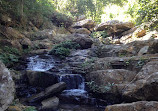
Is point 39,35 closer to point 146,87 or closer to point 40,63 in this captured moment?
point 40,63

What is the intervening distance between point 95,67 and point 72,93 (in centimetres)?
196

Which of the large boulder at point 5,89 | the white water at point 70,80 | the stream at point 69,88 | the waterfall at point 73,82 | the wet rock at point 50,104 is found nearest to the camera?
the large boulder at point 5,89

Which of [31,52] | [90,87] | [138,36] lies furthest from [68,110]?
[138,36]

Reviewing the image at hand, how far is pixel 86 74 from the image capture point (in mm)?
6871

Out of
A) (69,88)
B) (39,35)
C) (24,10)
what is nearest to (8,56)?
(69,88)

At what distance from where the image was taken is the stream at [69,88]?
532cm

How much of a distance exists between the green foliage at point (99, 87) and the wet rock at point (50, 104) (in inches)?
64.1

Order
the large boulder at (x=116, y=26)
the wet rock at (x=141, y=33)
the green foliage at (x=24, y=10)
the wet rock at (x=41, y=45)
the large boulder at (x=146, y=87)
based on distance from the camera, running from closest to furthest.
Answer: the large boulder at (x=146, y=87) < the green foliage at (x=24, y=10) < the wet rock at (x=41, y=45) < the wet rock at (x=141, y=33) < the large boulder at (x=116, y=26)

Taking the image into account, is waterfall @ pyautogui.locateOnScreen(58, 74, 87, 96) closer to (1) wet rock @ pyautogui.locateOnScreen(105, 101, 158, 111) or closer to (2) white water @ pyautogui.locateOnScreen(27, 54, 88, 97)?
(2) white water @ pyautogui.locateOnScreen(27, 54, 88, 97)

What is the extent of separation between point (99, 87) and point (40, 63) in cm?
448

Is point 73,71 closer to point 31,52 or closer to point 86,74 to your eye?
point 86,74

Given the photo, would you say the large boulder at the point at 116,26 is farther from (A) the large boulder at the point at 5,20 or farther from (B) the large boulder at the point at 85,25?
(A) the large boulder at the point at 5,20

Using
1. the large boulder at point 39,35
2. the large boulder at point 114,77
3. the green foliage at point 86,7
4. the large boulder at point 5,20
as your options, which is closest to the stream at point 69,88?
the large boulder at point 114,77

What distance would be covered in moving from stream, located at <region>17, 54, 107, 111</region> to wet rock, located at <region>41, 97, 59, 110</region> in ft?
0.71
